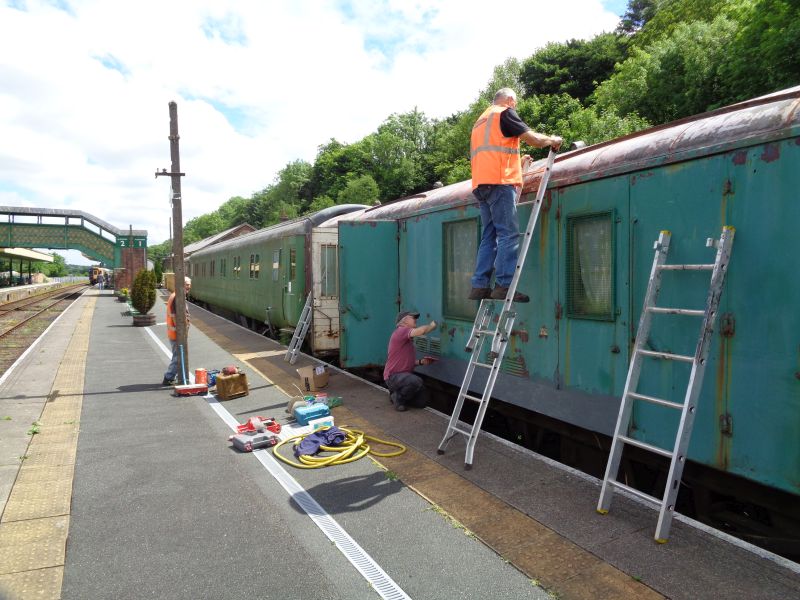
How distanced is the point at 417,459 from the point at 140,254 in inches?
1880

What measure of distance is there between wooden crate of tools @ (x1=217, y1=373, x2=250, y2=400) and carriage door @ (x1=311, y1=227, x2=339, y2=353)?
2.66 meters

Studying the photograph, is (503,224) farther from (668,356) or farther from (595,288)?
(668,356)

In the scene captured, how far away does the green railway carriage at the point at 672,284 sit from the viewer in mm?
3197

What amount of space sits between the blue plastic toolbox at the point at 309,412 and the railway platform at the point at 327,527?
0.33m

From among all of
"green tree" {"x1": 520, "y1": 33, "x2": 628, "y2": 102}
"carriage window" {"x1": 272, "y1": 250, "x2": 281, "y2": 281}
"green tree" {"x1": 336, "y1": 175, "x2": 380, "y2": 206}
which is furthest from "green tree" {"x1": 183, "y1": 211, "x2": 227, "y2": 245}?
"carriage window" {"x1": 272, "y1": 250, "x2": 281, "y2": 281}

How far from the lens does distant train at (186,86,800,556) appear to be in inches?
126

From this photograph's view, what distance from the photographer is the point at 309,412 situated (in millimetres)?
6359

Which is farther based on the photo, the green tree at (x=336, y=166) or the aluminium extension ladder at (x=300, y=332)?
the green tree at (x=336, y=166)

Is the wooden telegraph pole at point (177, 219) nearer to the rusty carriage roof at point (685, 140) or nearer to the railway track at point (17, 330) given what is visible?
the railway track at point (17, 330)

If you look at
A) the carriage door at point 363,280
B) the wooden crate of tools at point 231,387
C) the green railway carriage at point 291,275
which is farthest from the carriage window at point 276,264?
the carriage door at point 363,280

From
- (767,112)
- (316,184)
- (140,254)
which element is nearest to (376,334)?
(767,112)

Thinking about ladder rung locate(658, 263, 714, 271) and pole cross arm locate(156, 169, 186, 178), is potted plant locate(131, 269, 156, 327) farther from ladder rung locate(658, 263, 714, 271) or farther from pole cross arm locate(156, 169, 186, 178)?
ladder rung locate(658, 263, 714, 271)

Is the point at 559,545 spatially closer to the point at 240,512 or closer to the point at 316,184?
the point at 240,512

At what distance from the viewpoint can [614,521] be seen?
12.1 ft
